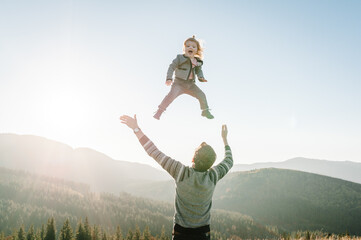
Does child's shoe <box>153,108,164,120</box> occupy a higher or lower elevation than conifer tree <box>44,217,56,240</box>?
higher

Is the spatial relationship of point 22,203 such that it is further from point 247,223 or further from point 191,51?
point 191,51

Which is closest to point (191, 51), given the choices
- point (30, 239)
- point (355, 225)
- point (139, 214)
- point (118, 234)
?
point (118, 234)

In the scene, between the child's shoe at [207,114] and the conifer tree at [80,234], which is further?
the conifer tree at [80,234]

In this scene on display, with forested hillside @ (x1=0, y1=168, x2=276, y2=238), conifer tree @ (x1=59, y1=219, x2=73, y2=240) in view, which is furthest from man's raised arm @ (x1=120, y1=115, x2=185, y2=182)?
forested hillside @ (x1=0, y1=168, x2=276, y2=238)

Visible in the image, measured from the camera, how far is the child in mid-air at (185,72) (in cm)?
513

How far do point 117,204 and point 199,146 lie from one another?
148949 mm

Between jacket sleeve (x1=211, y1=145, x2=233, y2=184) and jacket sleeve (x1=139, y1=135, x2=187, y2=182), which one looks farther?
jacket sleeve (x1=211, y1=145, x2=233, y2=184)

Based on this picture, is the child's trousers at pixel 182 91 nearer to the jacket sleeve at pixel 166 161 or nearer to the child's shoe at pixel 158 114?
the child's shoe at pixel 158 114

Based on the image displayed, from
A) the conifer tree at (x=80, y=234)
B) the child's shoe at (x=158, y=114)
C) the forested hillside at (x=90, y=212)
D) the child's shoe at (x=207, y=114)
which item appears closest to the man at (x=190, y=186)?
the child's shoe at (x=158, y=114)

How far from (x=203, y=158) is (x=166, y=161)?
1.70 feet

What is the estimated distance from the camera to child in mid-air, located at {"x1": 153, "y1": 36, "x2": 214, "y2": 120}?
513 cm

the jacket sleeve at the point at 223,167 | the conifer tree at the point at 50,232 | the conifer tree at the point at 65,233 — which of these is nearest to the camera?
the jacket sleeve at the point at 223,167

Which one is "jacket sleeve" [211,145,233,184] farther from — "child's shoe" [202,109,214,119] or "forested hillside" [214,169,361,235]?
"forested hillside" [214,169,361,235]

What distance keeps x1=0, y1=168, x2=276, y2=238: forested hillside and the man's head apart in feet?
342
